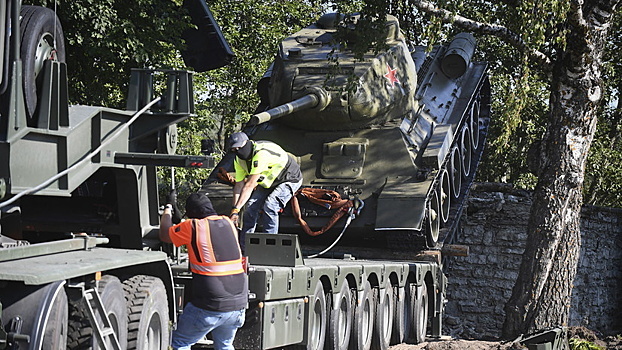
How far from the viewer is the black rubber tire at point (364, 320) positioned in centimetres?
1041

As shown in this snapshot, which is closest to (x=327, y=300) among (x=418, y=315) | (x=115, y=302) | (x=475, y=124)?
(x=418, y=315)

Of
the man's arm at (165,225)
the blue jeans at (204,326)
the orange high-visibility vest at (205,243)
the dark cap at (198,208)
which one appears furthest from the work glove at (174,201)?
the blue jeans at (204,326)

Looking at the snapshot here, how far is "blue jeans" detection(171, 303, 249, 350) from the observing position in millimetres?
6809

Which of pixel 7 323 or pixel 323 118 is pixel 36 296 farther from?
pixel 323 118

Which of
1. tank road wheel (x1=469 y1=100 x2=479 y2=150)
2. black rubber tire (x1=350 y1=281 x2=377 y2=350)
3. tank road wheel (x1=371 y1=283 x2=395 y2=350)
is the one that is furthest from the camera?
tank road wheel (x1=469 y1=100 x2=479 y2=150)

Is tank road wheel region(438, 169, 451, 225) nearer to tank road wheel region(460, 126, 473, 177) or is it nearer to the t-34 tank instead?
the t-34 tank

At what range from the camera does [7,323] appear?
4.95 m

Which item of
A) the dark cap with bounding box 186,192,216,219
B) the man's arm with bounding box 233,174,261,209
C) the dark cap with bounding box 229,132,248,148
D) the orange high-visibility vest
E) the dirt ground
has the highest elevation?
the dark cap with bounding box 229,132,248,148

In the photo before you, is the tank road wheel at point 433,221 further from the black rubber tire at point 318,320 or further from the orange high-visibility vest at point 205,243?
the orange high-visibility vest at point 205,243

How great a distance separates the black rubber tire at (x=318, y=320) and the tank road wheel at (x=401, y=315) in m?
2.66

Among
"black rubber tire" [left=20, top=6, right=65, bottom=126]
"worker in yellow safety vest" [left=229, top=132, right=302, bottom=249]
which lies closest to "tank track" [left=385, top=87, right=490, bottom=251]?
"worker in yellow safety vest" [left=229, top=132, right=302, bottom=249]

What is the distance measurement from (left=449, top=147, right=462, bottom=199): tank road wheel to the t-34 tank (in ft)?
0.13

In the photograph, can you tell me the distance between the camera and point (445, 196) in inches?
610

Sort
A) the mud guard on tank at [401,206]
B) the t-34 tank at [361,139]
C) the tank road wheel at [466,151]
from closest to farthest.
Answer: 1. the mud guard on tank at [401,206]
2. the t-34 tank at [361,139]
3. the tank road wheel at [466,151]
